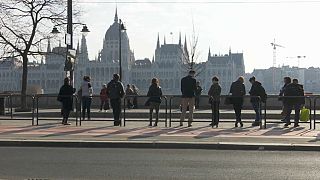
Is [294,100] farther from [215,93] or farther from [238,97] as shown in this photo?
[215,93]

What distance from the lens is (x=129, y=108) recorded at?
3148 centimetres

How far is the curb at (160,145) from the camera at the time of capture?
46.8ft

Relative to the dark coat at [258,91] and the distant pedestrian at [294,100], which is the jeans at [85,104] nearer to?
the dark coat at [258,91]

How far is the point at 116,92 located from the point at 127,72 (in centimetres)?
15351

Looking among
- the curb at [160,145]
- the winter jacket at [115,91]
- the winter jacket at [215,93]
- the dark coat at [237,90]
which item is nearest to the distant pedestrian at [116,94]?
the winter jacket at [115,91]

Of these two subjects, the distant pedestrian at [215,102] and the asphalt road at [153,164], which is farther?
the distant pedestrian at [215,102]

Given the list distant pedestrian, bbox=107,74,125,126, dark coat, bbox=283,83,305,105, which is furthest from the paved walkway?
dark coat, bbox=283,83,305,105

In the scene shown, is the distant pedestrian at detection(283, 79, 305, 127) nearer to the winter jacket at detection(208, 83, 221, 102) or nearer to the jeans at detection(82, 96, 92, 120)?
the winter jacket at detection(208, 83, 221, 102)

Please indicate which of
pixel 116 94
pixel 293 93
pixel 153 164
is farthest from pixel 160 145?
pixel 293 93

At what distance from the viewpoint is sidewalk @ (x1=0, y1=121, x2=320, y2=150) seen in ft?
48.2

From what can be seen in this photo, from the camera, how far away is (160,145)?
14.8 metres

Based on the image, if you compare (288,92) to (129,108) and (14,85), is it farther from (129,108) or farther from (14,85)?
(14,85)

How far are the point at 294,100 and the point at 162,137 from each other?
18.8 feet

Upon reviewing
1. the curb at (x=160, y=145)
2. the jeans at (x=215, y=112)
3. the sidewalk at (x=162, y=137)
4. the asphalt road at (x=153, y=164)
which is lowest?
the asphalt road at (x=153, y=164)
